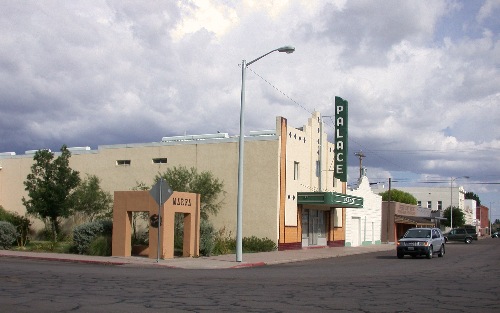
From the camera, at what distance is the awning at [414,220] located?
62594 millimetres

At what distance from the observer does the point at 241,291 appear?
46.3 feet

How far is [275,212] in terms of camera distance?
34438mm

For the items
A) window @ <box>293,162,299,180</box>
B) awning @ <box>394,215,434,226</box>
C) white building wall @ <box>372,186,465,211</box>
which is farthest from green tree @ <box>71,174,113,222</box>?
white building wall @ <box>372,186,465,211</box>

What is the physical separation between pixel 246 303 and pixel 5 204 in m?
37.5

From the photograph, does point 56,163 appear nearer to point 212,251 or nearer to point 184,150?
point 184,150

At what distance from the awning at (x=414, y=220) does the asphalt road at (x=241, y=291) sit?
43.4 meters

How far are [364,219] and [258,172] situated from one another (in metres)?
20.3

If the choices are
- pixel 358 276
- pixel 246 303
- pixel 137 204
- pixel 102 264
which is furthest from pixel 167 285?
pixel 137 204

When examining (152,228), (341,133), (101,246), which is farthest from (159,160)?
(152,228)

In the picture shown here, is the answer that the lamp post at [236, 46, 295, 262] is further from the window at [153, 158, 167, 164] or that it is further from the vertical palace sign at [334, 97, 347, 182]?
the vertical palace sign at [334, 97, 347, 182]

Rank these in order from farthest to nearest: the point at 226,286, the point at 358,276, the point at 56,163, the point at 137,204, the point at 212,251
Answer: the point at 56,163
the point at 212,251
the point at 137,204
the point at 358,276
the point at 226,286

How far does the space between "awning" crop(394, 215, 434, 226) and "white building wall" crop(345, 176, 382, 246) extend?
244 inches

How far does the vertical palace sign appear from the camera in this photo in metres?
40.6

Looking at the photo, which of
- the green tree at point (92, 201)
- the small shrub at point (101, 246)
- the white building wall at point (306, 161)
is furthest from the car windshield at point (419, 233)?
the green tree at point (92, 201)
